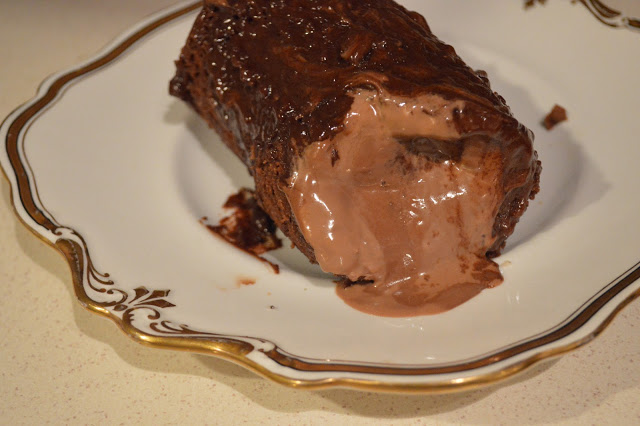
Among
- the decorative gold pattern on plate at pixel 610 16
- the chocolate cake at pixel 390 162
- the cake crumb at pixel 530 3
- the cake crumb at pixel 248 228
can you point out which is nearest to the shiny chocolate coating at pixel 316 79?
the chocolate cake at pixel 390 162

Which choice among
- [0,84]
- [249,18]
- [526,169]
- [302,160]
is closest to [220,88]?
[249,18]

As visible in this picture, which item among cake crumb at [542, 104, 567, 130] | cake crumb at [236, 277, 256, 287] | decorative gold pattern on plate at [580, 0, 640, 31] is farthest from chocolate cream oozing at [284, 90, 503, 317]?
decorative gold pattern on plate at [580, 0, 640, 31]

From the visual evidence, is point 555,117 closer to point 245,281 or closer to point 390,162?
point 390,162

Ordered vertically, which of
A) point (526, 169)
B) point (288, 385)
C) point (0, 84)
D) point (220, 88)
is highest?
point (526, 169)

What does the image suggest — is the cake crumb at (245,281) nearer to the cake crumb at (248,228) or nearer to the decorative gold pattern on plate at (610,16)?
the cake crumb at (248,228)

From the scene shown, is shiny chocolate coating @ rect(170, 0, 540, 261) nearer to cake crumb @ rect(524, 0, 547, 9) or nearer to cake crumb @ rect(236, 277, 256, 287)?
cake crumb @ rect(236, 277, 256, 287)

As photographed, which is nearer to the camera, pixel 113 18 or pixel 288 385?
pixel 288 385

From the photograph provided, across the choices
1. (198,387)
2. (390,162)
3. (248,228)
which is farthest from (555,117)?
(198,387)

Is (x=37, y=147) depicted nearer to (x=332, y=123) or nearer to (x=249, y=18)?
(x=249, y=18)
